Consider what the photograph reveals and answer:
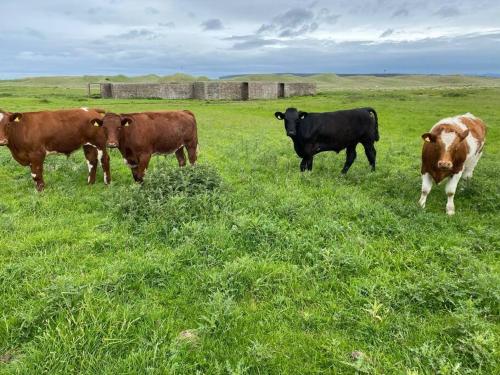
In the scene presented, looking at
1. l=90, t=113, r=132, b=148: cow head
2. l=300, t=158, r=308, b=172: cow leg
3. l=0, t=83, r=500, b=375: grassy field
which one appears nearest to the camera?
l=0, t=83, r=500, b=375: grassy field

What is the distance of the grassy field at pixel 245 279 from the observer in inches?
137

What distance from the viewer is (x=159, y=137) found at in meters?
8.77

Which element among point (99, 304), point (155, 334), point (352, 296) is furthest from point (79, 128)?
point (352, 296)

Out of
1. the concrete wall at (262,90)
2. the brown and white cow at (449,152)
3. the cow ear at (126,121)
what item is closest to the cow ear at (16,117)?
the cow ear at (126,121)

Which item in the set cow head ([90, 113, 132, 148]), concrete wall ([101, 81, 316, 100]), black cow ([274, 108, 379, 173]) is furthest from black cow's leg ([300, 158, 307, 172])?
concrete wall ([101, 81, 316, 100])

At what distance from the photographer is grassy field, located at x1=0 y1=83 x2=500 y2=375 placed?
347 cm

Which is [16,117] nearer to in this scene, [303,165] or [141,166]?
[141,166]

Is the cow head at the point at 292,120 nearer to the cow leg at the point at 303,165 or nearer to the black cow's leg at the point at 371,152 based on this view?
the cow leg at the point at 303,165

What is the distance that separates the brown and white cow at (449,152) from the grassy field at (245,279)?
0.58 meters

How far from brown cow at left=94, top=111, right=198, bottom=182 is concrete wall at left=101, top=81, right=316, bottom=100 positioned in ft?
120

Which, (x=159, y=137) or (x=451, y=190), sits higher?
(x=159, y=137)

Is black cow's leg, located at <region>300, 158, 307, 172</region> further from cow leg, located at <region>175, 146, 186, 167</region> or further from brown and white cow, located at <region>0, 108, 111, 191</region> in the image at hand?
brown and white cow, located at <region>0, 108, 111, 191</region>

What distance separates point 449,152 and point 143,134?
6.27 metres

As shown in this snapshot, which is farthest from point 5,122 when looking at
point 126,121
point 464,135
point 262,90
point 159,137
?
point 262,90
